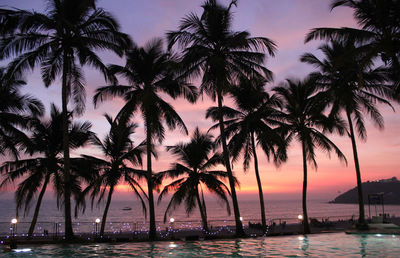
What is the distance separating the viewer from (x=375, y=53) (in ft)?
50.3

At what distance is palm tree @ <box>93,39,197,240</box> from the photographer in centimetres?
2192

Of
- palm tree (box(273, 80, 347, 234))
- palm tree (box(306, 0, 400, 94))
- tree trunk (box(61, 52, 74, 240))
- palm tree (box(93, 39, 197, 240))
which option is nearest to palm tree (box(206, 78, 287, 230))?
palm tree (box(273, 80, 347, 234))

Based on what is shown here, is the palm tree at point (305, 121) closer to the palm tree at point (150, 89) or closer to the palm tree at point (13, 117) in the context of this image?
A: the palm tree at point (150, 89)

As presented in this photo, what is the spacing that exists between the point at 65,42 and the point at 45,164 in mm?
9604

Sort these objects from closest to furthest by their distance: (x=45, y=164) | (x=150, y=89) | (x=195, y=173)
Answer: (x=150, y=89)
(x=45, y=164)
(x=195, y=173)

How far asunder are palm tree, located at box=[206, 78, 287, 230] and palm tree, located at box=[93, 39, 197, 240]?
5.19 m

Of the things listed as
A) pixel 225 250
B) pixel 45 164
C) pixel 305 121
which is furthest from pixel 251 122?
pixel 45 164

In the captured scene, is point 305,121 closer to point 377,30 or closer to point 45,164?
point 377,30

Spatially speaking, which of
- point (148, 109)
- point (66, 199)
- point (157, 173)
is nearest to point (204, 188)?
point (157, 173)

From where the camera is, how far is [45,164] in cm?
2456

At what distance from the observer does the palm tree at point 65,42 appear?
18266 mm

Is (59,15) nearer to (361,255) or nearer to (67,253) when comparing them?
(67,253)

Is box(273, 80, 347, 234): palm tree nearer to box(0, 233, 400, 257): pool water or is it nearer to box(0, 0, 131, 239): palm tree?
box(0, 233, 400, 257): pool water

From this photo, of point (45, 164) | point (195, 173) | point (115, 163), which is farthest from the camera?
point (195, 173)
